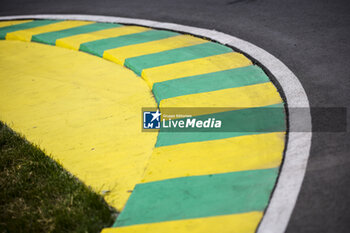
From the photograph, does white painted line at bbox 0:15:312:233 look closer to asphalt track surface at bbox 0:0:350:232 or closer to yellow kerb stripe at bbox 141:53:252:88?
asphalt track surface at bbox 0:0:350:232

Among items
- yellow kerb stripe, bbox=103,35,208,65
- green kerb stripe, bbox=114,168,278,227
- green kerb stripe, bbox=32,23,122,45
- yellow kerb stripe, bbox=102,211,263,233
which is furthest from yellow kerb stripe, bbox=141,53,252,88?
green kerb stripe, bbox=32,23,122,45

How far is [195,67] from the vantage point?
17.3 ft

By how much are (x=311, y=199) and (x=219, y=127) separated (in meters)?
1.32

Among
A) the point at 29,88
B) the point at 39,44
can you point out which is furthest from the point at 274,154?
the point at 39,44

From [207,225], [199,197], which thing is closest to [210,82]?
[199,197]

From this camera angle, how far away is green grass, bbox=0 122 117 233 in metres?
2.90

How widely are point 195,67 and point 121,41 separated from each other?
1.94 m

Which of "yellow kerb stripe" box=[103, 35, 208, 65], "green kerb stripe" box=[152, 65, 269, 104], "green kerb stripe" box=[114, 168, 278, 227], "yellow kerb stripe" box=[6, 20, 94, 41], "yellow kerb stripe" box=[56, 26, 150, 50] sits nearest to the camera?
"green kerb stripe" box=[114, 168, 278, 227]

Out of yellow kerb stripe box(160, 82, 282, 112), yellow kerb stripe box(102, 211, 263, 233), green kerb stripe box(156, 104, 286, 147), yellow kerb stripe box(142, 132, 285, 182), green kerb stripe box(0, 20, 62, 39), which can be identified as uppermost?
green kerb stripe box(0, 20, 62, 39)

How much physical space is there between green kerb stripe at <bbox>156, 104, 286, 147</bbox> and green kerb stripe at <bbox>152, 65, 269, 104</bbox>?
650 mm

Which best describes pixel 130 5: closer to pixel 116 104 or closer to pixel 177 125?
pixel 116 104

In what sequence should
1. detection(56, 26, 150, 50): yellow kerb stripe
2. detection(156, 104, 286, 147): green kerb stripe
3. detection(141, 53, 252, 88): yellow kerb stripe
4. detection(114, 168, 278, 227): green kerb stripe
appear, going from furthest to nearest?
1. detection(56, 26, 150, 50): yellow kerb stripe
2. detection(141, 53, 252, 88): yellow kerb stripe
3. detection(156, 104, 286, 147): green kerb stripe
4. detection(114, 168, 278, 227): green kerb stripe

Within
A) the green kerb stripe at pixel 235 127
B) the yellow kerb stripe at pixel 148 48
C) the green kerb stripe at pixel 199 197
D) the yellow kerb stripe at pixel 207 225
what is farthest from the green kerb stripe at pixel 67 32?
the yellow kerb stripe at pixel 207 225

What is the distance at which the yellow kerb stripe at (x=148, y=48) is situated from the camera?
596 cm
